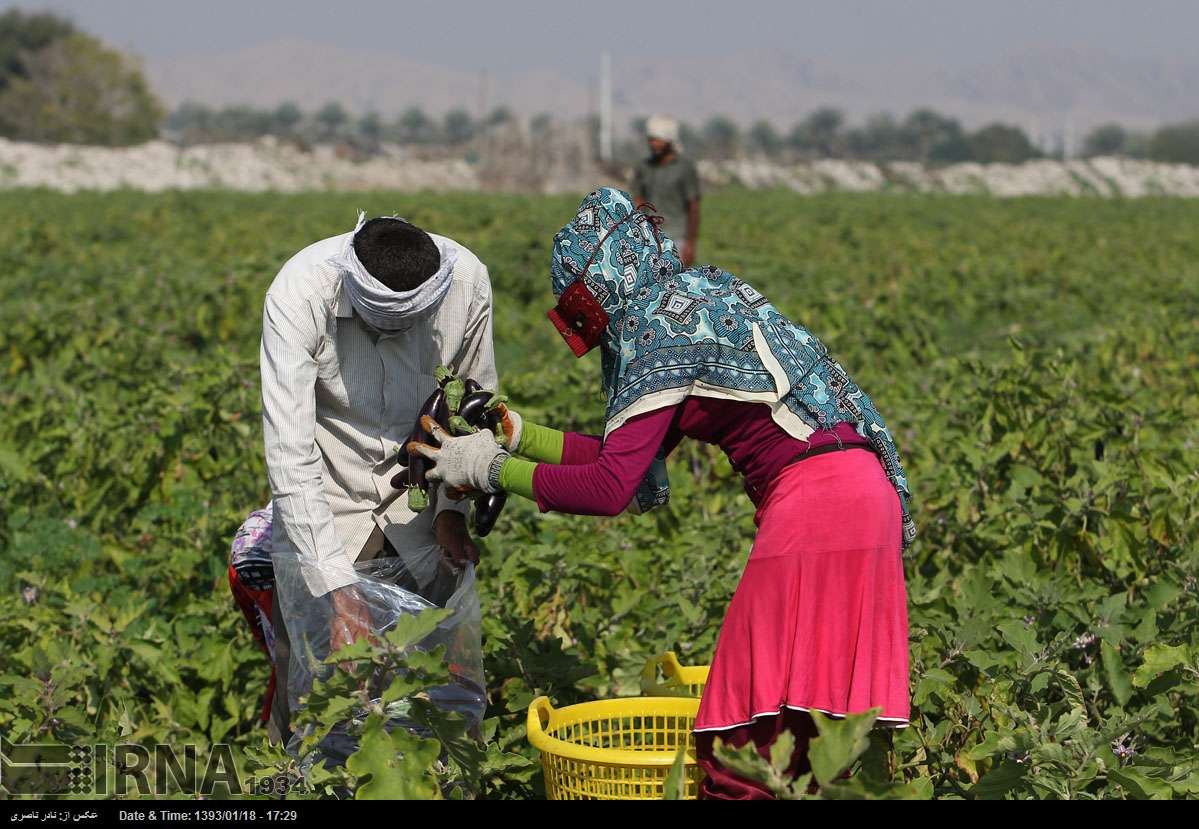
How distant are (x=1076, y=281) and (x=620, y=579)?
914 centimetres

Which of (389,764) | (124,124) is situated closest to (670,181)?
(389,764)

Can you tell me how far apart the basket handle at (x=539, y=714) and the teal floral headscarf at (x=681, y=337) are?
0.62 metres

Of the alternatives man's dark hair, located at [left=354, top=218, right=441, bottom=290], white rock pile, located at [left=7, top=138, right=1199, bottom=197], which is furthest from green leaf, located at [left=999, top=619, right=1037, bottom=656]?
white rock pile, located at [left=7, top=138, right=1199, bottom=197]

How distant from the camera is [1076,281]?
40.9ft

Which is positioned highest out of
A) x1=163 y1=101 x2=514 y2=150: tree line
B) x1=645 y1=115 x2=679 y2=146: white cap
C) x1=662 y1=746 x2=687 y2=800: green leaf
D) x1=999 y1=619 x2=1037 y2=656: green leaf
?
x1=645 y1=115 x2=679 y2=146: white cap

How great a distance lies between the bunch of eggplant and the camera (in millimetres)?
2912

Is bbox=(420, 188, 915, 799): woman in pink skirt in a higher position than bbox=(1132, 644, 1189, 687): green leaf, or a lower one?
higher

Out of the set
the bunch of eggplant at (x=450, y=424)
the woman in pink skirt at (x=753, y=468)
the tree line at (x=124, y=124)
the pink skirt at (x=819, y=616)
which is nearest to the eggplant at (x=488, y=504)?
the bunch of eggplant at (x=450, y=424)

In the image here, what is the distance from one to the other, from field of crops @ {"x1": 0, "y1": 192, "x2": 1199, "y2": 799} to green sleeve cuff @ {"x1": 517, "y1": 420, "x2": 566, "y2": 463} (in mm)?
627

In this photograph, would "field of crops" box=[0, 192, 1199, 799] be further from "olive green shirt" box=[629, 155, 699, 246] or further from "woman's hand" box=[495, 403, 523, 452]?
"olive green shirt" box=[629, 155, 699, 246]

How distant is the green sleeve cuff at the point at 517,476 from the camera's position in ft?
8.86

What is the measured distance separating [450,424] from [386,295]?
0.96 ft

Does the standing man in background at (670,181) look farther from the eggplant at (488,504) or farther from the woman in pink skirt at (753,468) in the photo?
the woman in pink skirt at (753,468)
